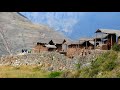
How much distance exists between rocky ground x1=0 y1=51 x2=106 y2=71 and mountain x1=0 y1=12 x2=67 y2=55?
37.9 meters

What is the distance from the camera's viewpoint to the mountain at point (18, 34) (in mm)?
87787

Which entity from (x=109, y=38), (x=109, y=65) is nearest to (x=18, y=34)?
(x=109, y=38)

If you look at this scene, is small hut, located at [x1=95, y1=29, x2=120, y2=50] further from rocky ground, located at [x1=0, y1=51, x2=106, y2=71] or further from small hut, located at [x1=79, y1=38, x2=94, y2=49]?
rocky ground, located at [x1=0, y1=51, x2=106, y2=71]

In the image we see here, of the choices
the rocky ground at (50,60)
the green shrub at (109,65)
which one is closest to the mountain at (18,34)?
the rocky ground at (50,60)

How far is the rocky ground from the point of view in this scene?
111 feet

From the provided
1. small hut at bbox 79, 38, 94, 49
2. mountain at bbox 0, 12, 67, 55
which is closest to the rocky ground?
small hut at bbox 79, 38, 94, 49

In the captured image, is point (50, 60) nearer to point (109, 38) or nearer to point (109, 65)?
point (109, 38)

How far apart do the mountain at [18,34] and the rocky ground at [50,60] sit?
37.9 meters

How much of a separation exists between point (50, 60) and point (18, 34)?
62.5 m

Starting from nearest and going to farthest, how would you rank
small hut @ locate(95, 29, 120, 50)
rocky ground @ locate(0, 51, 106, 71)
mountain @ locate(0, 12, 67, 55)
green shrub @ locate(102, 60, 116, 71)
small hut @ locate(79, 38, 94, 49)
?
1. green shrub @ locate(102, 60, 116, 71)
2. rocky ground @ locate(0, 51, 106, 71)
3. small hut @ locate(95, 29, 120, 50)
4. small hut @ locate(79, 38, 94, 49)
5. mountain @ locate(0, 12, 67, 55)

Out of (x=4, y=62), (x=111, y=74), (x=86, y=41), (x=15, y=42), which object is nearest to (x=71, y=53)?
(x=86, y=41)

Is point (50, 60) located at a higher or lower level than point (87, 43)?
lower

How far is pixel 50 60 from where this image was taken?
125 ft
